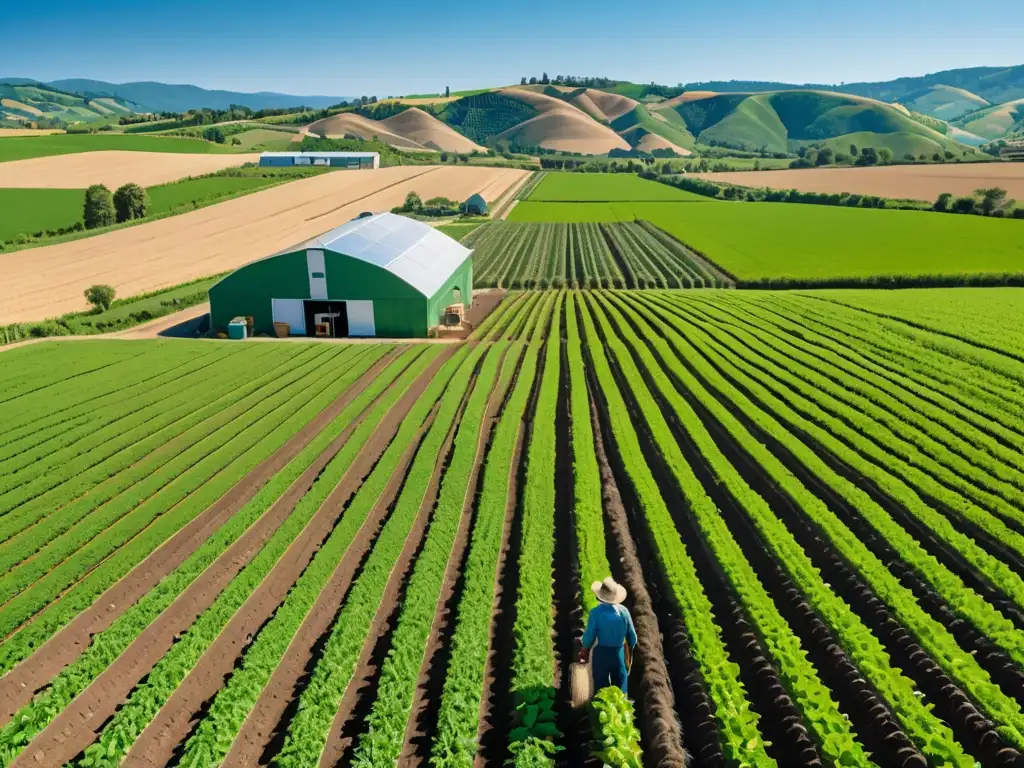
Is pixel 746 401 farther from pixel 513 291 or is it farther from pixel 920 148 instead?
pixel 920 148

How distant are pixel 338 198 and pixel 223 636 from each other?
328 feet

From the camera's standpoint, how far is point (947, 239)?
6075 cm

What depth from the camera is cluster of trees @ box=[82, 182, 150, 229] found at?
2835 inches

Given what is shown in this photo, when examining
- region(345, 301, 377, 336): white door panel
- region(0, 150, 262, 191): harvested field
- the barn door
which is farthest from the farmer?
region(0, 150, 262, 191): harvested field

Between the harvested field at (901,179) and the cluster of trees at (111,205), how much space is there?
9705 cm

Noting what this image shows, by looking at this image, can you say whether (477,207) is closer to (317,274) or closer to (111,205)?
(111,205)

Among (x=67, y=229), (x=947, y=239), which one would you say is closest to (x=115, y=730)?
(x=947, y=239)

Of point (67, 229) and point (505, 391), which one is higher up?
point (67, 229)

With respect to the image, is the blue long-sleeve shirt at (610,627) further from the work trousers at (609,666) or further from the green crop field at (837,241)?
the green crop field at (837,241)

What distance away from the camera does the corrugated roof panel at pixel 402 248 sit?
35.9m

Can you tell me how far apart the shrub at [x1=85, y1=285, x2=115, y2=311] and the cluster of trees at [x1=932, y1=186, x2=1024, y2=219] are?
8747 cm

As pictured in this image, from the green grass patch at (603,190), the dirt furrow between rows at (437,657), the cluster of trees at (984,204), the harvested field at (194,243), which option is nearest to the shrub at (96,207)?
the harvested field at (194,243)

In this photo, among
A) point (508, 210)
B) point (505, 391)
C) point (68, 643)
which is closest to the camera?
point (68, 643)

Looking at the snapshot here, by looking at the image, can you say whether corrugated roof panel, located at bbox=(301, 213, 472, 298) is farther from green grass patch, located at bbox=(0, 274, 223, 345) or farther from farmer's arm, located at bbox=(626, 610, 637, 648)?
A: farmer's arm, located at bbox=(626, 610, 637, 648)
